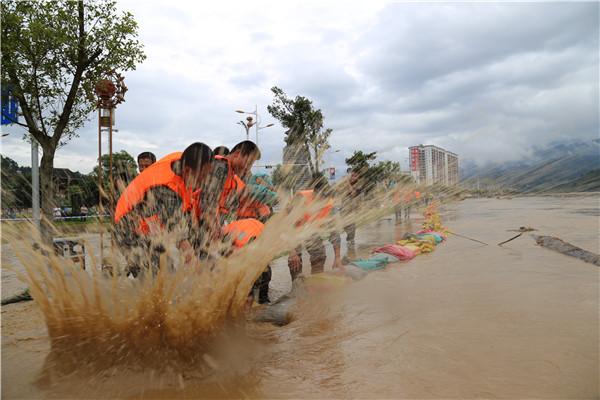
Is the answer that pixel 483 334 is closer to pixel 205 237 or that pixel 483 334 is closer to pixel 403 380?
pixel 403 380

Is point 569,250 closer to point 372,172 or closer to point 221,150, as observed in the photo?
point 372,172

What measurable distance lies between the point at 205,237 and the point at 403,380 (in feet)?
5.29

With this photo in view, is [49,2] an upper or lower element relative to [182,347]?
upper

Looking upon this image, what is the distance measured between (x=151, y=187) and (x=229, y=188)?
27.4 inches

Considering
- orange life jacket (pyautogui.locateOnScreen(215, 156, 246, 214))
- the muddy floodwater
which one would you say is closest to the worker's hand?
the muddy floodwater

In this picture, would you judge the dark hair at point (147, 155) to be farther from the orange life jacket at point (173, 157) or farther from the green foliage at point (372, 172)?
the green foliage at point (372, 172)

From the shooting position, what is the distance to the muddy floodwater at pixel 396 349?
7.03ft

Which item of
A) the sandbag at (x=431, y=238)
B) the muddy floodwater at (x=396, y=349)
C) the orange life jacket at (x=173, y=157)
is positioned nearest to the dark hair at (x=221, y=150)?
the orange life jacket at (x=173, y=157)

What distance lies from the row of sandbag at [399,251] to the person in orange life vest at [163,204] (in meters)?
3.19

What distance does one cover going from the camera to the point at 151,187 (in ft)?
8.39

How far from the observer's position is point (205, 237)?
8.71ft

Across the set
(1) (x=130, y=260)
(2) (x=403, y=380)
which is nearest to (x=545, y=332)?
(2) (x=403, y=380)

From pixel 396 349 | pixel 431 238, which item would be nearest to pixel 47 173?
pixel 396 349

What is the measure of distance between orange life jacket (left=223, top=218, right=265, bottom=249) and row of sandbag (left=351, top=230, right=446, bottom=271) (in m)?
2.71
